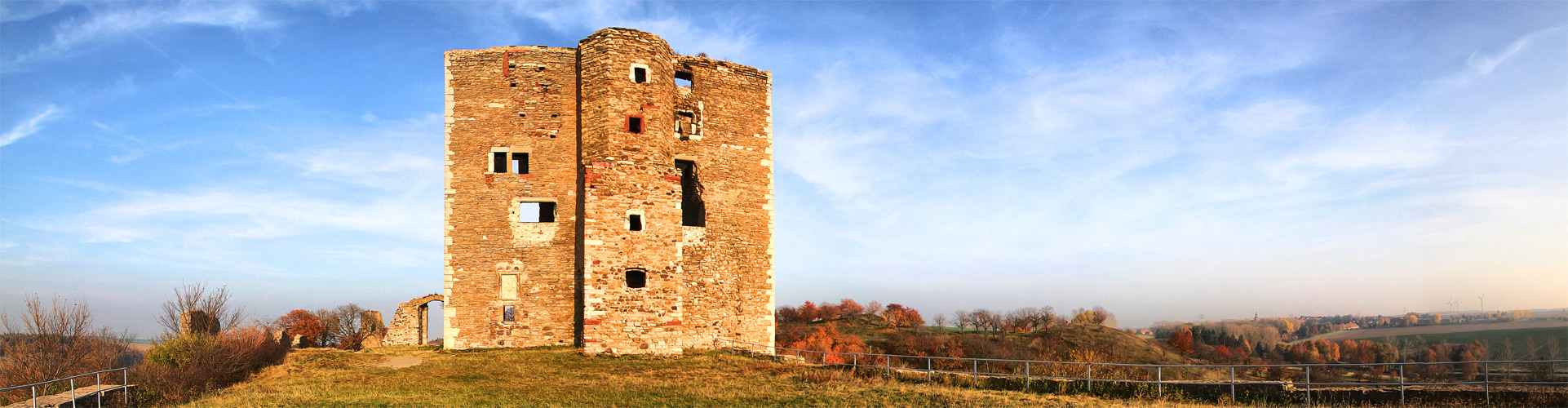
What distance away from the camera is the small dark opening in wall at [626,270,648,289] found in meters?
19.0

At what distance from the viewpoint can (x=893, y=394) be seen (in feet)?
41.8

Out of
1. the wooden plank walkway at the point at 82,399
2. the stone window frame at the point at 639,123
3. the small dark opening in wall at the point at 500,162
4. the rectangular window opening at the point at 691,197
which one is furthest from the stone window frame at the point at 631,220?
the wooden plank walkway at the point at 82,399

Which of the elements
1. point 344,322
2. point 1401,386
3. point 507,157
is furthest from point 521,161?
point 344,322

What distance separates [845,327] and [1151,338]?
30.3 meters

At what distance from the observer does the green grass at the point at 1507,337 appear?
35344mm

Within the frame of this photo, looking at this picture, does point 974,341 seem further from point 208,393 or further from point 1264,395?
point 208,393

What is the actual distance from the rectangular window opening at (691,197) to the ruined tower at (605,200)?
6cm

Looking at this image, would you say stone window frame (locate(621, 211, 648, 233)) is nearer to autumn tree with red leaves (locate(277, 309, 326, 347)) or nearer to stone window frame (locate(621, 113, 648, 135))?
stone window frame (locate(621, 113, 648, 135))

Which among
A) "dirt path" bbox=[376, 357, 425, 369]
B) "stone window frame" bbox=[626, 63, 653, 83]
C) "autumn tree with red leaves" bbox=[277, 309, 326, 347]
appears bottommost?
"autumn tree with red leaves" bbox=[277, 309, 326, 347]

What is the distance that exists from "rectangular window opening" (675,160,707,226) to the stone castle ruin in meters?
0.06

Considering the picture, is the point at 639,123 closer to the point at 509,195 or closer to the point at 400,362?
the point at 509,195

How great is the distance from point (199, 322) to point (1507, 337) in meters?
61.3

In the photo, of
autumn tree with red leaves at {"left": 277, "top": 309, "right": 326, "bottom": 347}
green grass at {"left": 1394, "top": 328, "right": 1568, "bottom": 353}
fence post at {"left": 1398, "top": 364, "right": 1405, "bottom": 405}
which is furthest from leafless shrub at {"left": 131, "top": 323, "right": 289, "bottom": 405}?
green grass at {"left": 1394, "top": 328, "right": 1568, "bottom": 353}

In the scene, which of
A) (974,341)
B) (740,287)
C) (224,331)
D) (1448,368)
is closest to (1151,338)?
(974,341)
